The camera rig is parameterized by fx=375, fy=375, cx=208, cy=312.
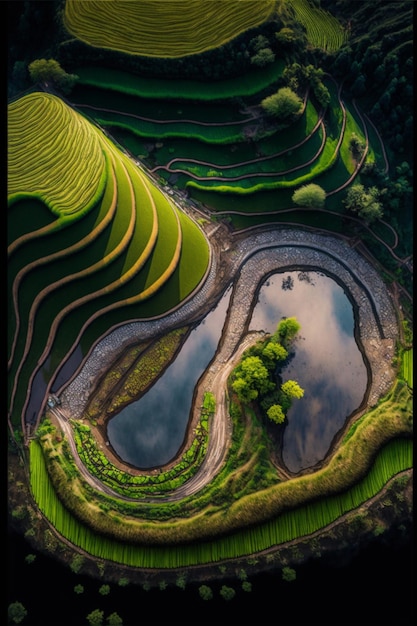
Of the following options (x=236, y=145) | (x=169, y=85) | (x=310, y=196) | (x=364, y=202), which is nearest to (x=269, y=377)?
(x=310, y=196)

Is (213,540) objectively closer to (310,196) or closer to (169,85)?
(310,196)

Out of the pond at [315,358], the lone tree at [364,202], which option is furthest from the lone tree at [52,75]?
the lone tree at [364,202]

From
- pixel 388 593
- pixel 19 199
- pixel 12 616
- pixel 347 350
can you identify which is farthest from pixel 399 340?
pixel 12 616

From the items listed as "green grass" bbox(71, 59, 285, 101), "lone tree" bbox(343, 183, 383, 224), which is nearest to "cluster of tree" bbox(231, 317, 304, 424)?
"lone tree" bbox(343, 183, 383, 224)

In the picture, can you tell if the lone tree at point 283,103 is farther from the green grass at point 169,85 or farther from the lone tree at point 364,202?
the lone tree at point 364,202

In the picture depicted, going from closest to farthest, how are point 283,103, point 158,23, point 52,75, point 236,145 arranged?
point 283,103, point 52,75, point 158,23, point 236,145

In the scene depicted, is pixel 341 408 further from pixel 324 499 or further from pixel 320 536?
pixel 320 536
